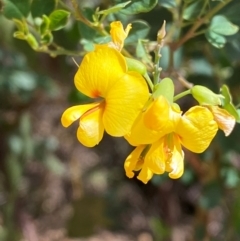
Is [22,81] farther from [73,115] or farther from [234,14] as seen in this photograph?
[73,115]

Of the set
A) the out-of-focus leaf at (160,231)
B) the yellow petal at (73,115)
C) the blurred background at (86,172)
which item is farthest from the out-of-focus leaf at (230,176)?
the yellow petal at (73,115)

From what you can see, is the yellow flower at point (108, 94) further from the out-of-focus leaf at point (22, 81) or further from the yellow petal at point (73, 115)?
the out-of-focus leaf at point (22, 81)

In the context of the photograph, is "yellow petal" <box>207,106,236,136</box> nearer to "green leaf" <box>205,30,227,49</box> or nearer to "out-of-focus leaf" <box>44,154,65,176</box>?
"green leaf" <box>205,30,227,49</box>

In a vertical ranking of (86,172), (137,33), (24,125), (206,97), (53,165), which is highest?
(206,97)

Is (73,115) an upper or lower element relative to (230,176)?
upper

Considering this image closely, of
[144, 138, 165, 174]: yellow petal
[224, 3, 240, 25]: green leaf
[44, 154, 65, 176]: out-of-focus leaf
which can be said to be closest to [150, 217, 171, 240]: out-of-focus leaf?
[44, 154, 65, 176]: out-of-focus leaf

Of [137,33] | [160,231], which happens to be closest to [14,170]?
[160,231]
